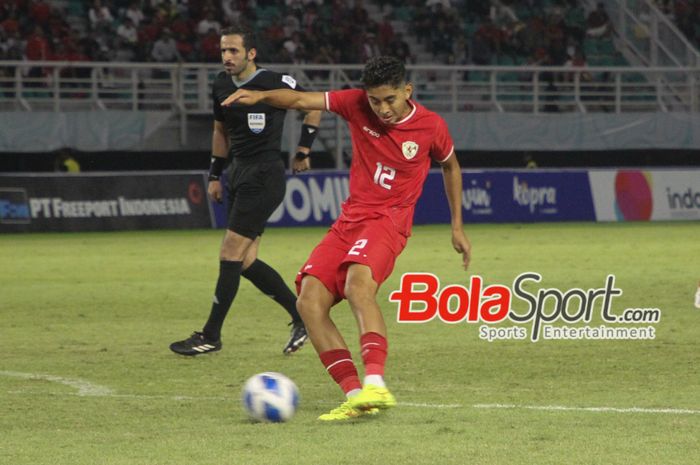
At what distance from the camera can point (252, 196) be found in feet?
36.2

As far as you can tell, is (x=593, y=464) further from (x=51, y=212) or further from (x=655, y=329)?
(x=51, y=212)

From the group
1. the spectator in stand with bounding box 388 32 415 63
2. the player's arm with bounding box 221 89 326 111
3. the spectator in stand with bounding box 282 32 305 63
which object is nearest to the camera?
the player's arm with bounding box 221 89 326 111

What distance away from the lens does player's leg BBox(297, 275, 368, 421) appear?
7.95 meters

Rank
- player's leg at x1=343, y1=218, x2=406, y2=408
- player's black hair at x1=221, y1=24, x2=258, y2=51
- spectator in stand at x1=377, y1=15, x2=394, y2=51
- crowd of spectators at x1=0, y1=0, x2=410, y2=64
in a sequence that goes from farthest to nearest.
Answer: spectator in stand at x1=377, y1=15, x2=394, y2=51
crowd of spectators at x1=0, y1=0, x2=410, y2=64
player's black hair at x1=221, y1=24, x2=258, y2=51
player's leg at x1=343, y1=218, x2=406, y2=408

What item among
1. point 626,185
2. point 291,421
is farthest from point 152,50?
point 291,421

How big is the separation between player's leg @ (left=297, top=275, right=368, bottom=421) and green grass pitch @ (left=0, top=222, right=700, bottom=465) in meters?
0.28

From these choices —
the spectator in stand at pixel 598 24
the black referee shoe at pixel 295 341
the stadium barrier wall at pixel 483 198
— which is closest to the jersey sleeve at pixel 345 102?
the black referee shoe at pixel 295 341

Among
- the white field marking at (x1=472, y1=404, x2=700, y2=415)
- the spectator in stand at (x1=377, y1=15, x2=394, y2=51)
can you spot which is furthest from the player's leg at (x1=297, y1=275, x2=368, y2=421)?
the spectator in stand at (x1=377, y1=15, x2=394, y2=51)

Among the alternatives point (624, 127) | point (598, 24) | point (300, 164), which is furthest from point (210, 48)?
point (300, 164)

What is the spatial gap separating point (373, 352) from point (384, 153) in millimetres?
1212

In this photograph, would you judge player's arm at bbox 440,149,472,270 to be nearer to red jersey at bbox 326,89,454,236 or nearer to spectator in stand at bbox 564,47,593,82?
red jersey at bbox 326,89,454,236

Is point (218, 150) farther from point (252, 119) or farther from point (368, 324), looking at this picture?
point (368, 324)

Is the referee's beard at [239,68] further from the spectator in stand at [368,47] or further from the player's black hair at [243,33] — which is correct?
the spectator in stand at [368,47]

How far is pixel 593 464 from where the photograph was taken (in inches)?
251
